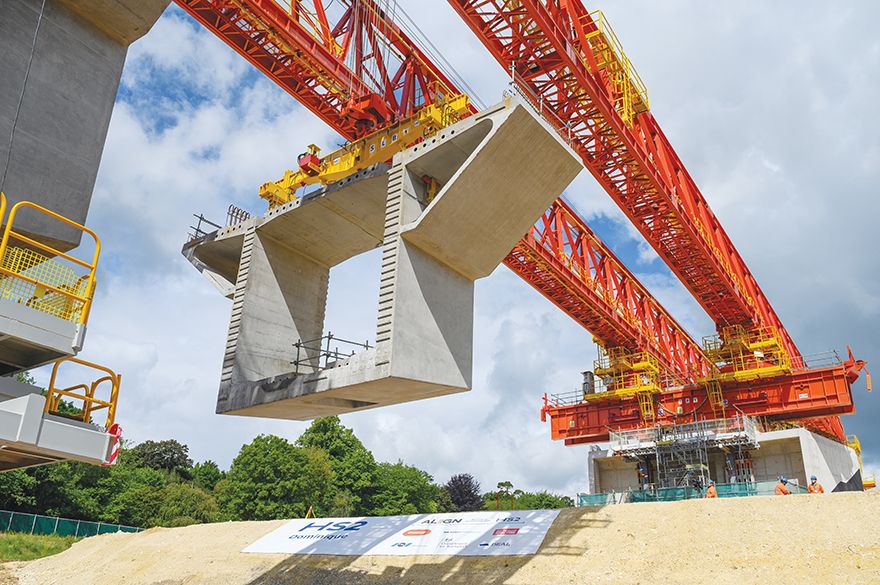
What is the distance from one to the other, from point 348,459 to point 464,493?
64.8 feet

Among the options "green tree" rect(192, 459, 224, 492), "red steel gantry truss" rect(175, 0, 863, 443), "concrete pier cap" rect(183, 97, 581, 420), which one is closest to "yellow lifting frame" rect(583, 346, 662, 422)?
"red steel gantry truss" rect(175, 0, 863, 443)

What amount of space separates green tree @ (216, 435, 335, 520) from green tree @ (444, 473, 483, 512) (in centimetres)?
2784

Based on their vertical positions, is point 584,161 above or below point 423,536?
above

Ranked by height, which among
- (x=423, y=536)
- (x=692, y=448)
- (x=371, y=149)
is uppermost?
(x=371, y=149)

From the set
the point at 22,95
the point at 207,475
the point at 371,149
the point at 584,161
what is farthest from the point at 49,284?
the point at 207,475

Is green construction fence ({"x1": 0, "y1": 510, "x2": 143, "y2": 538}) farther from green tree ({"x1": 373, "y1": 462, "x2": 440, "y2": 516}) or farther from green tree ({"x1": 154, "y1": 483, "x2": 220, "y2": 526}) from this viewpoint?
green tree ({"x1": 373, "y1": 462, "x2": 440, "y2": 516})

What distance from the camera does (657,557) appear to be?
16594 millimetres

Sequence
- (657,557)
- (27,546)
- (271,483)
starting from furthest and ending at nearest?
(271,483) < (27,546) < (657,557)

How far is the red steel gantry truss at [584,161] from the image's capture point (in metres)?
19.4

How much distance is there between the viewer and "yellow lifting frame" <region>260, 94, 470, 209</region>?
17.8m

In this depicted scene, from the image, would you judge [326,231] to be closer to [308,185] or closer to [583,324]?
[308,185]

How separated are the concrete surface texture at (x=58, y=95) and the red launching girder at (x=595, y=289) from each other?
1774 cm

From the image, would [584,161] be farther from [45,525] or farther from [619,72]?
[45,525]

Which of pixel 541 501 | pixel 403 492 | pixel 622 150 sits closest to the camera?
pixel 622 150
